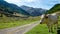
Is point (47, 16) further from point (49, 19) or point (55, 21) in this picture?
point (55, 21)

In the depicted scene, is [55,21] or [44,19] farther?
[55,21]

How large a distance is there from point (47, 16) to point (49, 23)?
1.04 meters

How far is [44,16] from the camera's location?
24875 millimetres

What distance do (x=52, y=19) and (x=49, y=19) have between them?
32.9 inches

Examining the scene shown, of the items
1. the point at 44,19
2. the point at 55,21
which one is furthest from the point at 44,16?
the point at 55,21

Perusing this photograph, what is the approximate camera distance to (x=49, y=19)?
25.7 m

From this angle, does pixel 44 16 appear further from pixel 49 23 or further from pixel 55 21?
pixel 55 21

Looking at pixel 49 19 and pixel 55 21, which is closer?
pixel 49 19

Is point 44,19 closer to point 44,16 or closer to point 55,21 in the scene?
point 44,16

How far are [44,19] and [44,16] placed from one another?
0.44 m

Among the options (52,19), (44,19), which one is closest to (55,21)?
(52,19)

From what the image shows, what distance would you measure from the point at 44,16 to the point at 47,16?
26.9 inches

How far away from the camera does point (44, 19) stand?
25.1m

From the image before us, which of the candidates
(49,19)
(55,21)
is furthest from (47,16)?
(55,21)
